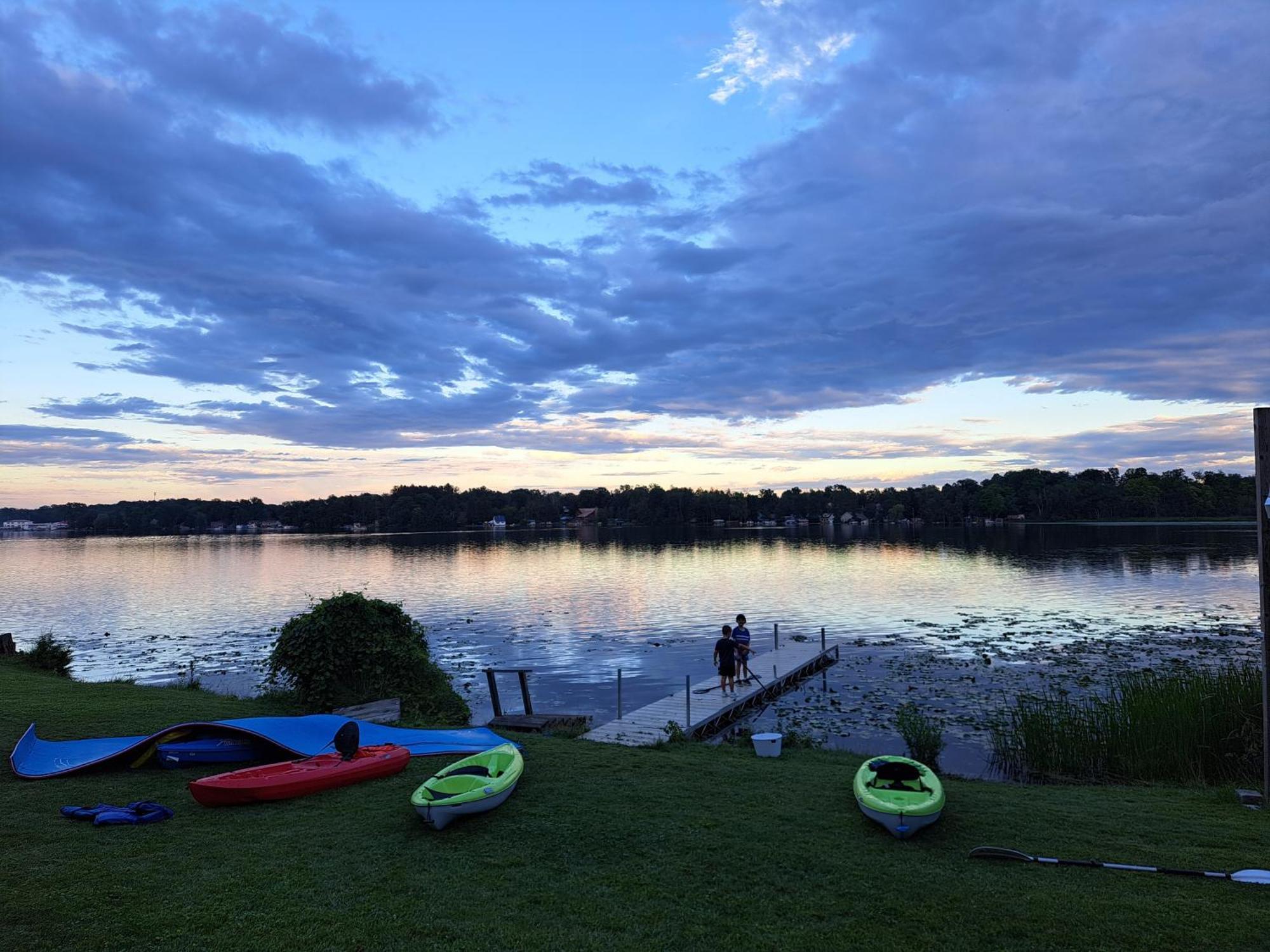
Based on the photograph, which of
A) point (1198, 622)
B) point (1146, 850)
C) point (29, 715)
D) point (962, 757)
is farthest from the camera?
point (1198, 622)

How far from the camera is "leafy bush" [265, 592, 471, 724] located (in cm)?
1694

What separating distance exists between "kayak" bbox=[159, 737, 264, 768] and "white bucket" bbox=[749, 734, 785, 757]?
8.17 meters

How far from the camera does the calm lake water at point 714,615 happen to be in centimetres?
2461

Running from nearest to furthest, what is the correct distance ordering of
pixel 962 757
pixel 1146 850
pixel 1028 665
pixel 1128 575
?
pixel 1146 850
pixel 962 757
pixel 1028 665
pixel 1128 575

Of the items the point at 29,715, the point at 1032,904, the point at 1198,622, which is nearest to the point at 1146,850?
the point at 1032,904

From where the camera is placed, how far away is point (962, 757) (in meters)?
16.4

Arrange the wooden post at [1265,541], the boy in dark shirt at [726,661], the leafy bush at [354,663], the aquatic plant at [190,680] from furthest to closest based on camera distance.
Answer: the boy in dark shirt at [726,661]
the aquatic plant at [190,680]
the leafy bush at [354,663]
the wooden post at [1265,541]

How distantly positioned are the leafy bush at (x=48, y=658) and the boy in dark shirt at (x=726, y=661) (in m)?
19.0

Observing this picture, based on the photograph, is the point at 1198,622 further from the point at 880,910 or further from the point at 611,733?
the point at 880,910

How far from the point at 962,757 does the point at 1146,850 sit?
8.80 meters

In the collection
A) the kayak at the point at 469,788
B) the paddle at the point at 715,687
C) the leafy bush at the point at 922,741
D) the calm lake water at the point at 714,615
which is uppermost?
the kayak at the point at 469,788

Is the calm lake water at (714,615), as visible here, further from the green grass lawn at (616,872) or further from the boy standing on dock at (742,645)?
the green grass lawn at (616,872)

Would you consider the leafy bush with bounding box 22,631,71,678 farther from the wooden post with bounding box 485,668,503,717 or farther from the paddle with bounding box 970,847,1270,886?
the paddle with bounding box 970,847,1270,886

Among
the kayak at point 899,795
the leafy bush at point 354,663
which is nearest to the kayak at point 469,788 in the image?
the kayak at point 899,795
